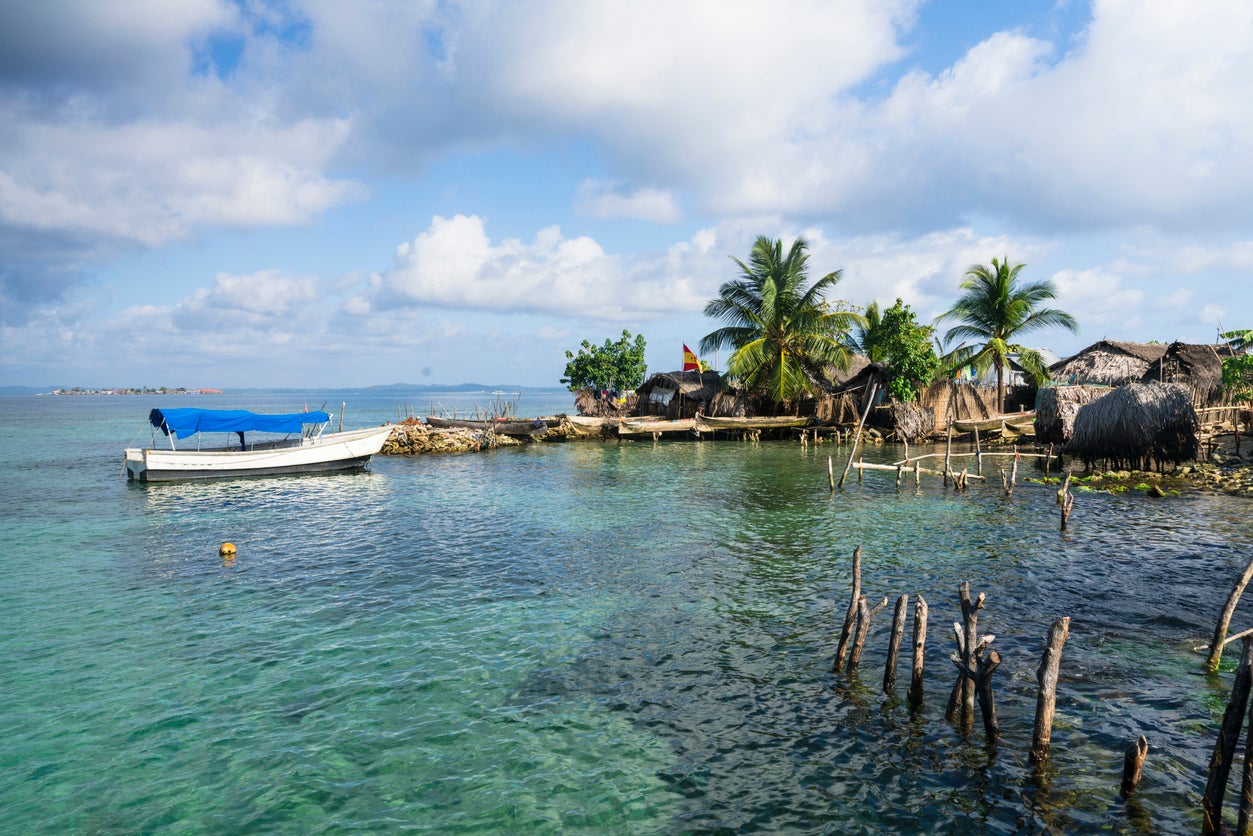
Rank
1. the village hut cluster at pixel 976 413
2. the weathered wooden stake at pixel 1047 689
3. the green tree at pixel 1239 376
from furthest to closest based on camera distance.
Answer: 1. the green tree at pixel 1239 376
2. the village hut cluster at pixel 976 413
3. the weathered wooden stake at pixel 1047 689

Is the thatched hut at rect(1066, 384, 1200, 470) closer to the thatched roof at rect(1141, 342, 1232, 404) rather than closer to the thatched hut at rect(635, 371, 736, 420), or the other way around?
the thatched roof at rect(1141, 342, 1232, 404)

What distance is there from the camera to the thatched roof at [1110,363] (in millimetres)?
35156

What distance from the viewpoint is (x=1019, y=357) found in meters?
39.5

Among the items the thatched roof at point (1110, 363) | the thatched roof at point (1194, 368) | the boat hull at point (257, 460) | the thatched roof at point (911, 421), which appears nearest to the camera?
the boat hull at point (257, 460)

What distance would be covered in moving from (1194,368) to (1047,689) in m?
33.8

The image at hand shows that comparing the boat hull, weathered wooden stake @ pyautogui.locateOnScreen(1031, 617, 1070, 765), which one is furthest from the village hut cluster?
weathered wooden stake @ pyautogui.locateOnScreen(1031, 617, 1070, 765)

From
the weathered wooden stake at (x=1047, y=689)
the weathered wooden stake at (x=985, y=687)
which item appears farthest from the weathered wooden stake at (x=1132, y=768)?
the weathered wooden stake at (x=985, y=687)

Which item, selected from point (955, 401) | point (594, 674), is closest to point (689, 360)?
point (955, 401)

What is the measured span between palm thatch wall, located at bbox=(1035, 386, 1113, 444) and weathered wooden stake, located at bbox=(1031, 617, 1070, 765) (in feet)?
84.4

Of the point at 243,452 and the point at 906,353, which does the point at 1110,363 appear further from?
the point at 243,452

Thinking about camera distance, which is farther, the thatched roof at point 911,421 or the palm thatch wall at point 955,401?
the palm thatch wall at point 955,401

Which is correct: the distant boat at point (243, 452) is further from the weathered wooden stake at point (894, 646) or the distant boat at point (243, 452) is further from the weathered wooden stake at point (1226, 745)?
the weathered wooden stake at point (1226, 745)

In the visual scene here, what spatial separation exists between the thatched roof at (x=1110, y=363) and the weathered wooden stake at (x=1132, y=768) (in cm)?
3442

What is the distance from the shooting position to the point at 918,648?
8422mm
